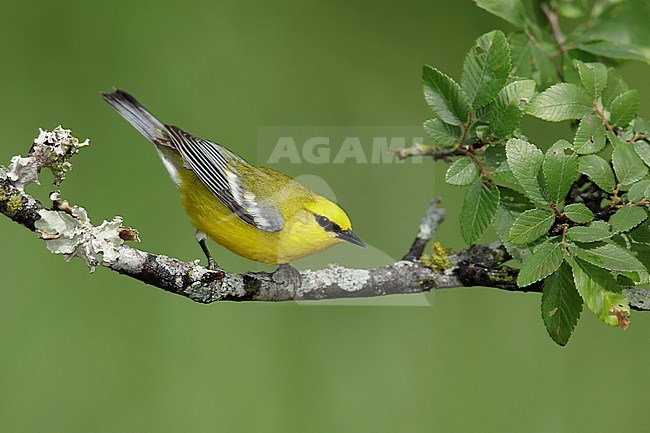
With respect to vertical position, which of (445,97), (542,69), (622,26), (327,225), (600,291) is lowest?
(600,291)

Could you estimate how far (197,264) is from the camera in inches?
29.6

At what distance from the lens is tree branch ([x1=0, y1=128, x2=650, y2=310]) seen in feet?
2.13

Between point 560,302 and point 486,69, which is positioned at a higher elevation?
point 486,69

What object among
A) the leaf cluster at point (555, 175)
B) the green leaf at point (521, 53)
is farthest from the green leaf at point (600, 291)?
the green leaf at point (521, 53)

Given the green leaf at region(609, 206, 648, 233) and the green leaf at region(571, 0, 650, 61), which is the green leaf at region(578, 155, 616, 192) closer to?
the green leaf at region(609, 206, 648, 233)

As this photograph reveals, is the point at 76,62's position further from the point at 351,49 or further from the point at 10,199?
the point at 10,199

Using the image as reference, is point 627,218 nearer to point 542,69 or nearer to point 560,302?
point 560,302

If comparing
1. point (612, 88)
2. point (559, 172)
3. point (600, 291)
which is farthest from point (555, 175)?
point (612, 88)

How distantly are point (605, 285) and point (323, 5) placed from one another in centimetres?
114

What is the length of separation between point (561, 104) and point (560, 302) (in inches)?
7.8

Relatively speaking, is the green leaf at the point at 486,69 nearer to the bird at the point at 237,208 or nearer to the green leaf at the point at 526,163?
the green leaf at the point at 526,163

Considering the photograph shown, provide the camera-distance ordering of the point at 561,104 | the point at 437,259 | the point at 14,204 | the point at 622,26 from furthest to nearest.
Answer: the point at 622,26
the point at 437,259
the point at 561,104
the point at 14,204

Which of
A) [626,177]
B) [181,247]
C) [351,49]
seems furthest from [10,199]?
[351,49]

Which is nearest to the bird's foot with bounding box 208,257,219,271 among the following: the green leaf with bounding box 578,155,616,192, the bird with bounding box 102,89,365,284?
the bird with bounding box 102,89,365,284
